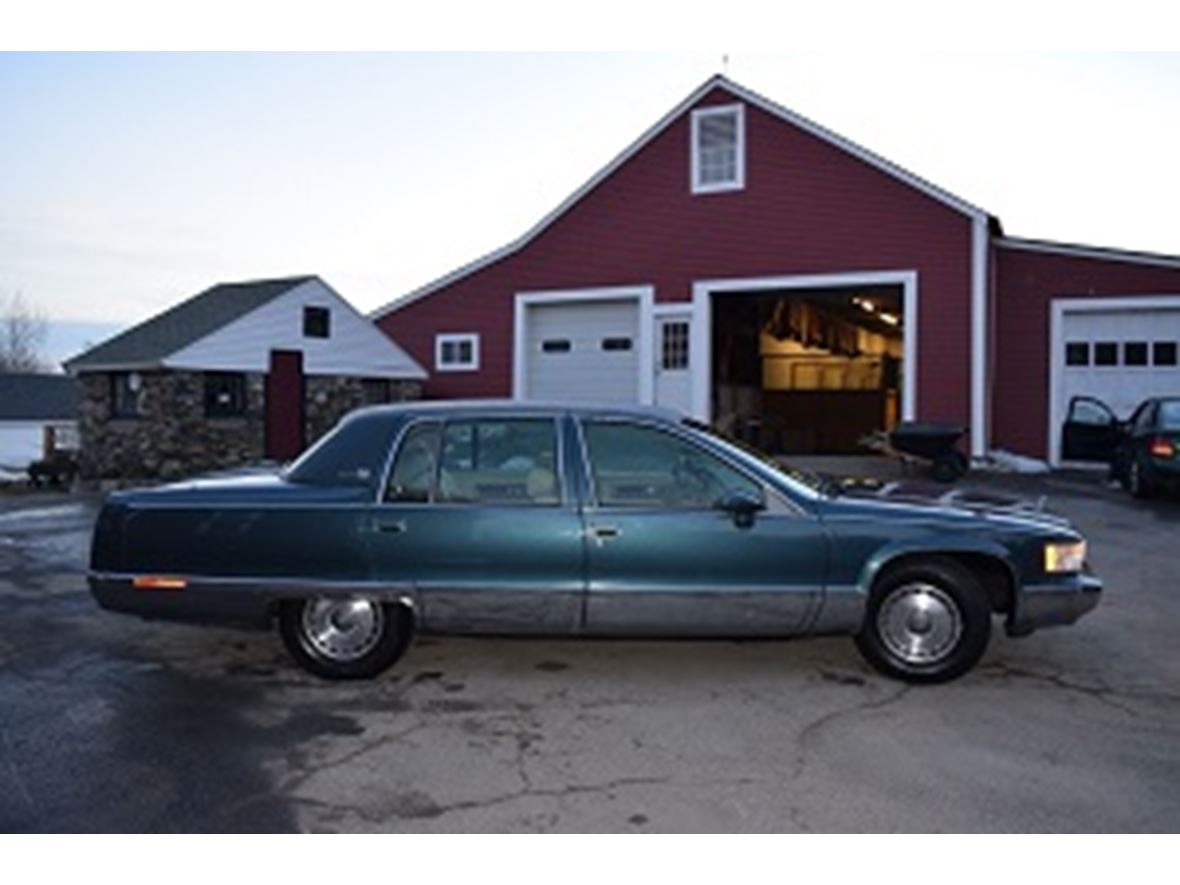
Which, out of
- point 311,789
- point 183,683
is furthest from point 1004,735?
point 183,683

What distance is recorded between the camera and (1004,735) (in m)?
4.71

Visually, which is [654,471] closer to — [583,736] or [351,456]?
[583,736]

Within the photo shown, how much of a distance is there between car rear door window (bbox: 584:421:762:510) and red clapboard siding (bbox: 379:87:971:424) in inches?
505

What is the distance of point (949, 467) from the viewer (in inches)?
590

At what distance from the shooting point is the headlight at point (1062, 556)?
546 centimetres

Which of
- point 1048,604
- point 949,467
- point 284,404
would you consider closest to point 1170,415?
point 949,467

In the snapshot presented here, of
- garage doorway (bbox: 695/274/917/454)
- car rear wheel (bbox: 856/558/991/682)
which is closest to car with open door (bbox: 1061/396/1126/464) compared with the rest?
garage doorway (bbox: 695/274/917/454)

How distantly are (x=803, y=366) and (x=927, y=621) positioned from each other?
20.1 metres

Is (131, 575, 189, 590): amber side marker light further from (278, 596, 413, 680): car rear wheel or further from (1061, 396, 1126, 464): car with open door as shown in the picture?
(1061, 396, 1126, 464): car with open door

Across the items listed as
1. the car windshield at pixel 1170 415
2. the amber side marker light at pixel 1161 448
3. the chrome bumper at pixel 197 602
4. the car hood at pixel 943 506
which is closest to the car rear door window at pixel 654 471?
the car hood at pixel 943 506

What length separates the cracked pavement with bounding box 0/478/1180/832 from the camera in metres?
3.85

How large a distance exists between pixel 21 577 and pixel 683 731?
22.0 feet

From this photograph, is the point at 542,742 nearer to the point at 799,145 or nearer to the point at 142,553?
the point at 142,553

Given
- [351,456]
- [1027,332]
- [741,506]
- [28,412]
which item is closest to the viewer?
[741,506]
